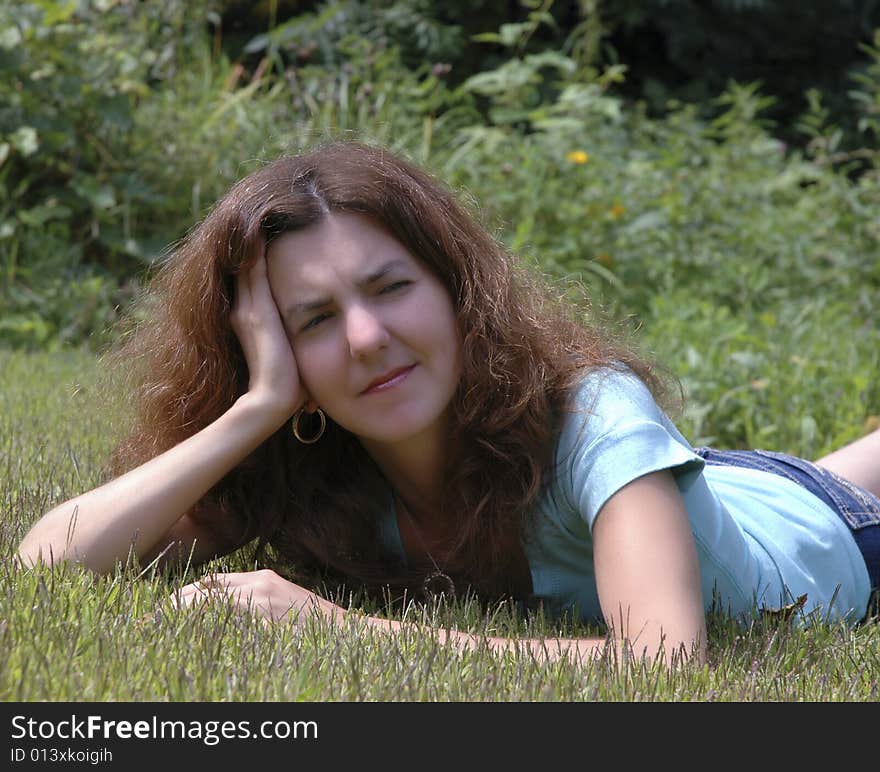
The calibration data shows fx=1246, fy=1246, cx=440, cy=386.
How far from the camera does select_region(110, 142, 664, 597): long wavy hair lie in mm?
2535

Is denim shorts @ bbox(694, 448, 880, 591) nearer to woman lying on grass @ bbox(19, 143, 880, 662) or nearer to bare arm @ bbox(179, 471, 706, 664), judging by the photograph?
woman lying on grass @ bbox(19, 143, 880, 662)

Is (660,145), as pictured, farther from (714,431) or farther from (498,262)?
(498,262)

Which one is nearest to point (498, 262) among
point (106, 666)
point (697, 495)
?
point (697, 495)

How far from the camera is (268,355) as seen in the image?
2.53 m

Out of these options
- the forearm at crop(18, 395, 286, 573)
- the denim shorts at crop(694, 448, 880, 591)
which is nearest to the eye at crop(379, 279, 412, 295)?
the forearm at crop(18, 395, 286, 573)

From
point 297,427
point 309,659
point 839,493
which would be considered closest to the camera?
point 309,659

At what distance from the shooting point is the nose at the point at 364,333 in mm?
2367

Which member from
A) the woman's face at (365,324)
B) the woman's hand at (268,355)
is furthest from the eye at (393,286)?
the woman's hand at (268,355)

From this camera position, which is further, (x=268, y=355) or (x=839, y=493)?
(x=839, y=493)

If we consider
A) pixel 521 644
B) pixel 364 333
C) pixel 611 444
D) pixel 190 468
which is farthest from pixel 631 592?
pixel 190 468

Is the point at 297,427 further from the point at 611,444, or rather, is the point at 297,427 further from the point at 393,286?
the point at 611,444

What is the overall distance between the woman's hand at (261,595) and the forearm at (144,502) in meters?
0.25

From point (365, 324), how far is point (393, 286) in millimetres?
136

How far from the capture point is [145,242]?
21.4 feet
